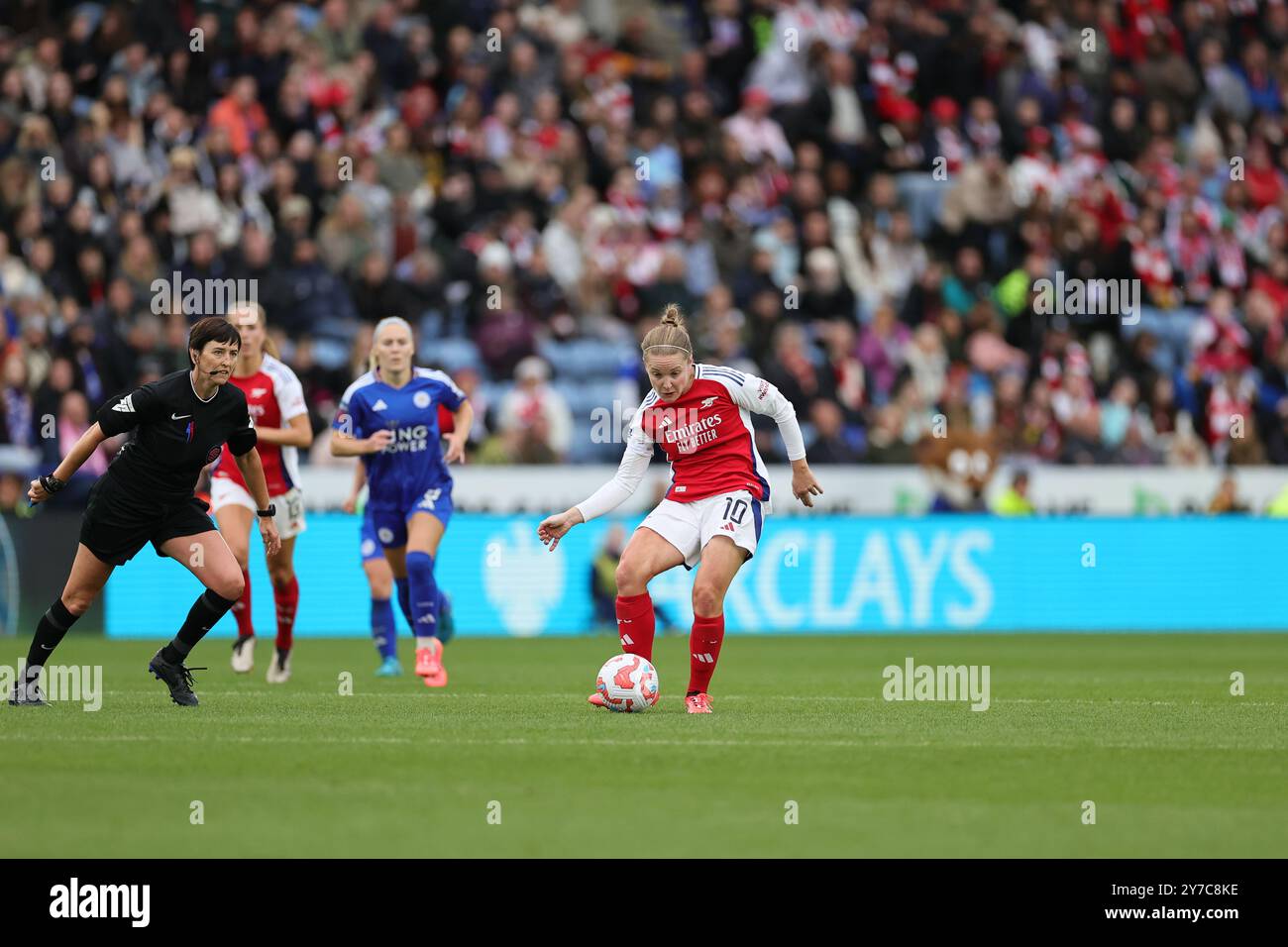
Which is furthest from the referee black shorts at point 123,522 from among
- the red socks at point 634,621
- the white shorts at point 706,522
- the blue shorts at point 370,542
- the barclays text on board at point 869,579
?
the barclays text on board at point 869,579

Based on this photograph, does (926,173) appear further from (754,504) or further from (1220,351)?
(754,504)

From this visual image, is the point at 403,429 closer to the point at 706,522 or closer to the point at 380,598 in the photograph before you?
the point at 380,598

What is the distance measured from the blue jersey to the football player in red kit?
2995 millimetres

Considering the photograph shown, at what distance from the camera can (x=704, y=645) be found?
1166cm

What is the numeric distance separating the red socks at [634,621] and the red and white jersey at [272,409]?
3.73 metres

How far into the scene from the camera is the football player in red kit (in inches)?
458

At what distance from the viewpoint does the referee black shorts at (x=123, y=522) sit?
11.4 meters

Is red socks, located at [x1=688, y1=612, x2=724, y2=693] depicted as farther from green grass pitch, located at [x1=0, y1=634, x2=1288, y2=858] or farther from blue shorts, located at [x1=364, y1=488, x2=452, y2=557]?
blue shorts, located at [x1=364, y1=488, x2=452, y2=557]

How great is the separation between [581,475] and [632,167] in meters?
5.79

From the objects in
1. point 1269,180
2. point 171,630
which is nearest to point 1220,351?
point 1269,180

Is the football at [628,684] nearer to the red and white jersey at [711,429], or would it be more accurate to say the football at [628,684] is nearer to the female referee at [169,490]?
the red and white jersey at [711,429]

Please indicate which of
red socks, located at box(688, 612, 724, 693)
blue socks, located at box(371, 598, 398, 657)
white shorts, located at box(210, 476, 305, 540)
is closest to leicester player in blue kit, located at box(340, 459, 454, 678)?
blue socks, located at box(371, 598, 398, 657)

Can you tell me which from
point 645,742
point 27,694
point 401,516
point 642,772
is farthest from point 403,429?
point 642,772
